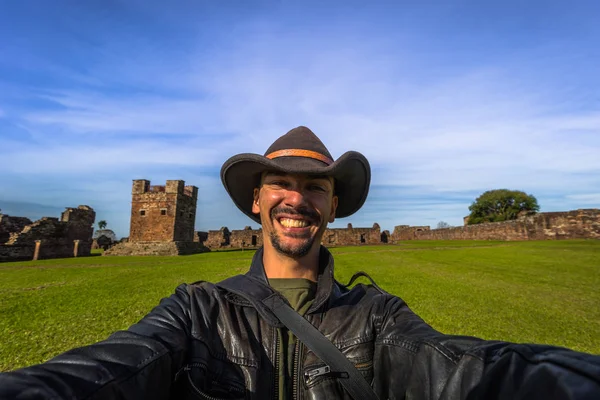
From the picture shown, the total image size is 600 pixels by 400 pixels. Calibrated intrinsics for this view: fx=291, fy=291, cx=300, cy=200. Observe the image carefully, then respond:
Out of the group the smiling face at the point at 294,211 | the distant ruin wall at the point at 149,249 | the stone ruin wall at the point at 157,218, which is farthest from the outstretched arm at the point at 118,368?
the stone ruin wall at the point at 157,218

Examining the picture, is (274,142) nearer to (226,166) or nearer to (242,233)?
(226,166)

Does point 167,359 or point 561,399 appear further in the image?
point 167,359

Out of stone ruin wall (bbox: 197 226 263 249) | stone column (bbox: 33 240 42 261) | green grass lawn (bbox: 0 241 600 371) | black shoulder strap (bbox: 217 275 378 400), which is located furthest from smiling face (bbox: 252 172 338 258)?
stone ruin wall (bbox: 197 226 263 249)

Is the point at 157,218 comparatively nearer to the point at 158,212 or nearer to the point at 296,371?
the point at 158,212

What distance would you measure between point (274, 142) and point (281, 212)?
2.17 feet

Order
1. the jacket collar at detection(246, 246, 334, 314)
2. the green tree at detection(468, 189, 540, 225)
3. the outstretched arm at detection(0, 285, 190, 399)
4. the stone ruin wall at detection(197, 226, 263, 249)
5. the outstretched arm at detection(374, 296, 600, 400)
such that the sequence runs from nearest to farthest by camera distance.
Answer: the outstretched arm at detection(374, 296, 600, 400), the outstretched arm at detection(0, 285, 190, 399), the jacket collar at detection(246, 246, 334, 314), the stone ruin wall at detection(197, 226, 263, 249), the green tree at detection(468, 189, 540, 225)

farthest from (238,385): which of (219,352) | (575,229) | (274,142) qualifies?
(575,229)

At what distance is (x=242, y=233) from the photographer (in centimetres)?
3481

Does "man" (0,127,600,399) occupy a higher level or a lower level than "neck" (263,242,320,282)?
lower

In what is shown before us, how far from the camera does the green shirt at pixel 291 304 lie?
158 cm

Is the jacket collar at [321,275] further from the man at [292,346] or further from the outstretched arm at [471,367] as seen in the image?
the outstretched arm at [471,367]

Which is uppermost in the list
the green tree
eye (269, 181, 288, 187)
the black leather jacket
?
the green tree

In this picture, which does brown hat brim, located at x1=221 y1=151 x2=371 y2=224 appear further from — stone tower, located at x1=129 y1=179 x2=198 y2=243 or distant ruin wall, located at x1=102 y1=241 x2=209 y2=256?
stone tower, located at x1=129 y1=179 x2=198 y2=243

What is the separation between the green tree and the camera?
5144 cm
